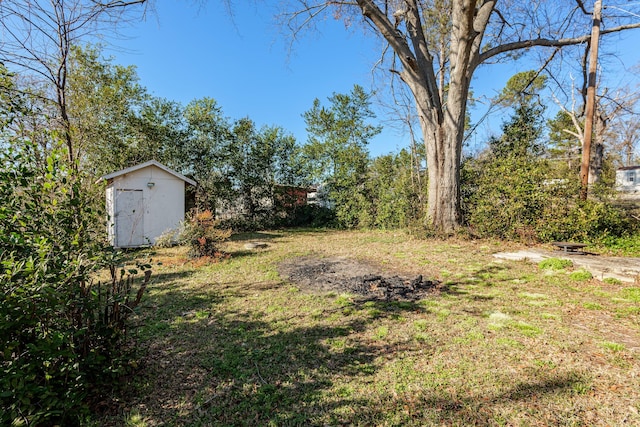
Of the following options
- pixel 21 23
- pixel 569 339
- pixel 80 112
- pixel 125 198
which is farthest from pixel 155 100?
pixel 569 339

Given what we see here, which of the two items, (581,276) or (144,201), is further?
(144,201)

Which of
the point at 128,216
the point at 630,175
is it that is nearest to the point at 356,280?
the point at 128,216

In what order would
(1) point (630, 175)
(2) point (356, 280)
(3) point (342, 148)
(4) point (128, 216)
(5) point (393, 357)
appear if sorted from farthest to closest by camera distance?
(1) point (630, 175), (3) point (342, 148), (4) point (128, 216), (2) point (356, 280), (5) point (393, 357)

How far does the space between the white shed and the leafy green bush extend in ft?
25.9

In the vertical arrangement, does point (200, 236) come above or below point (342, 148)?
below

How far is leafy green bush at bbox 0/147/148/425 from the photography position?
54.9 inches

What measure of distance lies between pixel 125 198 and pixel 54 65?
257 inches

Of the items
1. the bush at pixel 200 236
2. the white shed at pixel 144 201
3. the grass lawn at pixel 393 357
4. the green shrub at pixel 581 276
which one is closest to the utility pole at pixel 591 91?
the green shrub at pixel 581 276

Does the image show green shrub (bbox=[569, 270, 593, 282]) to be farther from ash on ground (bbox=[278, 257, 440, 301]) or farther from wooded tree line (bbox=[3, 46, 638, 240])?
wooded tree line (bbox=[3, 46, 638, 240])

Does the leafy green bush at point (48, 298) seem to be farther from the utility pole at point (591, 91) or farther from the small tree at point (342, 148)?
the small tree at point (342, 148)

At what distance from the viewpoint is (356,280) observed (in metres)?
4.88

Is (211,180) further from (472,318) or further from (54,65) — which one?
(472,318)

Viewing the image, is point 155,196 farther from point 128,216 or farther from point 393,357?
point 393,357

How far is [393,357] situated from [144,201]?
9.70 m
